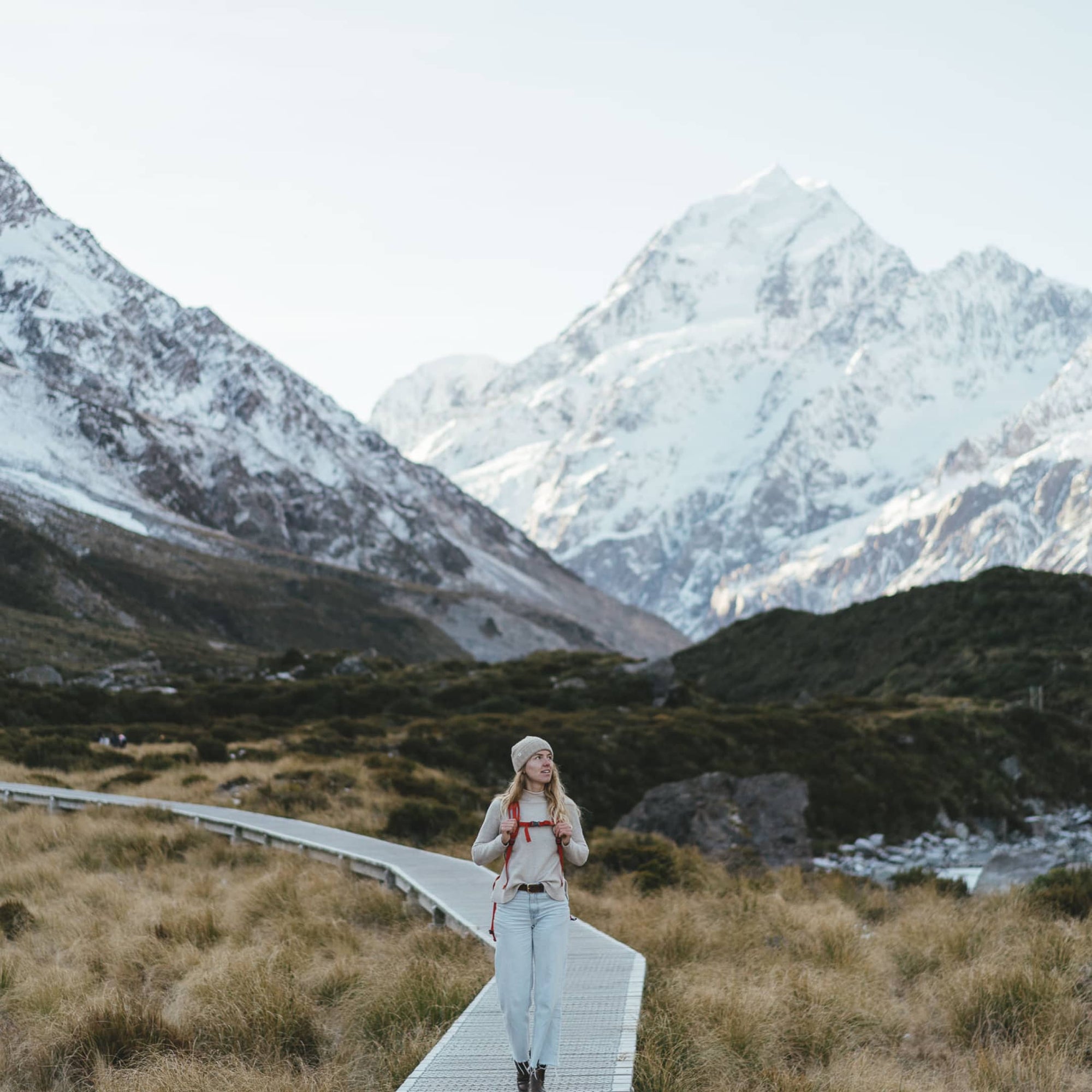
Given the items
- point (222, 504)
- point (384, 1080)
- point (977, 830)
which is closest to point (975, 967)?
point (384, 1080)

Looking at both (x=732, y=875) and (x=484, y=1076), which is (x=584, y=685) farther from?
(x=484, y=1076)

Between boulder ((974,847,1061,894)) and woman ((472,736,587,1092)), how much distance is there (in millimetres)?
10390

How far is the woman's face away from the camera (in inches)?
283

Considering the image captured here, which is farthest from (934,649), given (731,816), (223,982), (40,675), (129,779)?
(223,982)

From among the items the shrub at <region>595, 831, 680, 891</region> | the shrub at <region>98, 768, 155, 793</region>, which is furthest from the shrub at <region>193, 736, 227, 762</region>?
the shrub at <region>595, 831, 680, 891</region>

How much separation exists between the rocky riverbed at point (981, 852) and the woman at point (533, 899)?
12516 millimetres

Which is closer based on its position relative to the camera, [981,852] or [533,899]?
[533,899]

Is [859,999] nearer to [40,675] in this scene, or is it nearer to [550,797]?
[550,797]

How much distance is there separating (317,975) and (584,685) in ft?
122

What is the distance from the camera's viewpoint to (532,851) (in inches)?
282

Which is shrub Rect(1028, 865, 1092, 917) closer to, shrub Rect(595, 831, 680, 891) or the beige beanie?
shrub Rect(595, 831, 680, 891)

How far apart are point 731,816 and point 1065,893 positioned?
48.8 ft

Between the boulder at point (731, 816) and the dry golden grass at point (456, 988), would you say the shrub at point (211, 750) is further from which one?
the dry golden grass at point (456, 988)

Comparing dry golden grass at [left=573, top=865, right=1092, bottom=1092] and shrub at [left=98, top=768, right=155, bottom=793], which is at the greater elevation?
dry golden grass at [left=573, top=865, right=1092, bottom=1092]
